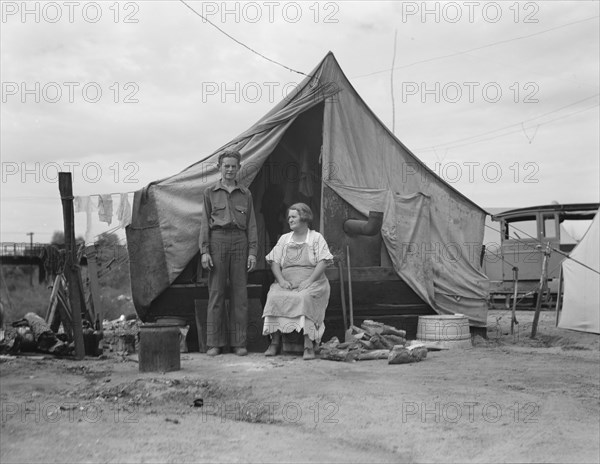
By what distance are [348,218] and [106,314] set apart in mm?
7384

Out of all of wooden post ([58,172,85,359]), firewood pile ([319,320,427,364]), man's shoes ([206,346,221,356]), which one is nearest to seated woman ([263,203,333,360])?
firewood pile ([319,320,427,364])

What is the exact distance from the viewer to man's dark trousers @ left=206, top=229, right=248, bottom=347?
6535mm

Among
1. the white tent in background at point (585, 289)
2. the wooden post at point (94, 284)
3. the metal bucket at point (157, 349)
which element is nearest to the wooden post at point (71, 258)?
the metal bucket at point (157, 349)

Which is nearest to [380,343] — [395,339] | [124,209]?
[395,339]

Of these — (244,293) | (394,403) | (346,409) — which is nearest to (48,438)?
(346,409)

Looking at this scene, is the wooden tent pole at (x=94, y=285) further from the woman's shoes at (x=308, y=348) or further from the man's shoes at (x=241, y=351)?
the woman's shoes at (x=308, y=348)

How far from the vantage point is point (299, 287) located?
6500mm

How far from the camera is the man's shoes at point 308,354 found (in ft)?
20.4

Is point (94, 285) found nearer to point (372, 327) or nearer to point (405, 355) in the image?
point (372, 327)

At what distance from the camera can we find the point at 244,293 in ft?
21.7

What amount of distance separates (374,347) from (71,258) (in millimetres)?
2931

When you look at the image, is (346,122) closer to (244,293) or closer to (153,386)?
(244,293)

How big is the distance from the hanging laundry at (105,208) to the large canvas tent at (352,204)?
12.3 inches

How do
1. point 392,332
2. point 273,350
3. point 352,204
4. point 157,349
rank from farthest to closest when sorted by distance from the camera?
point 352,204 < point 392,332 < point 273,350 < point 157,349
